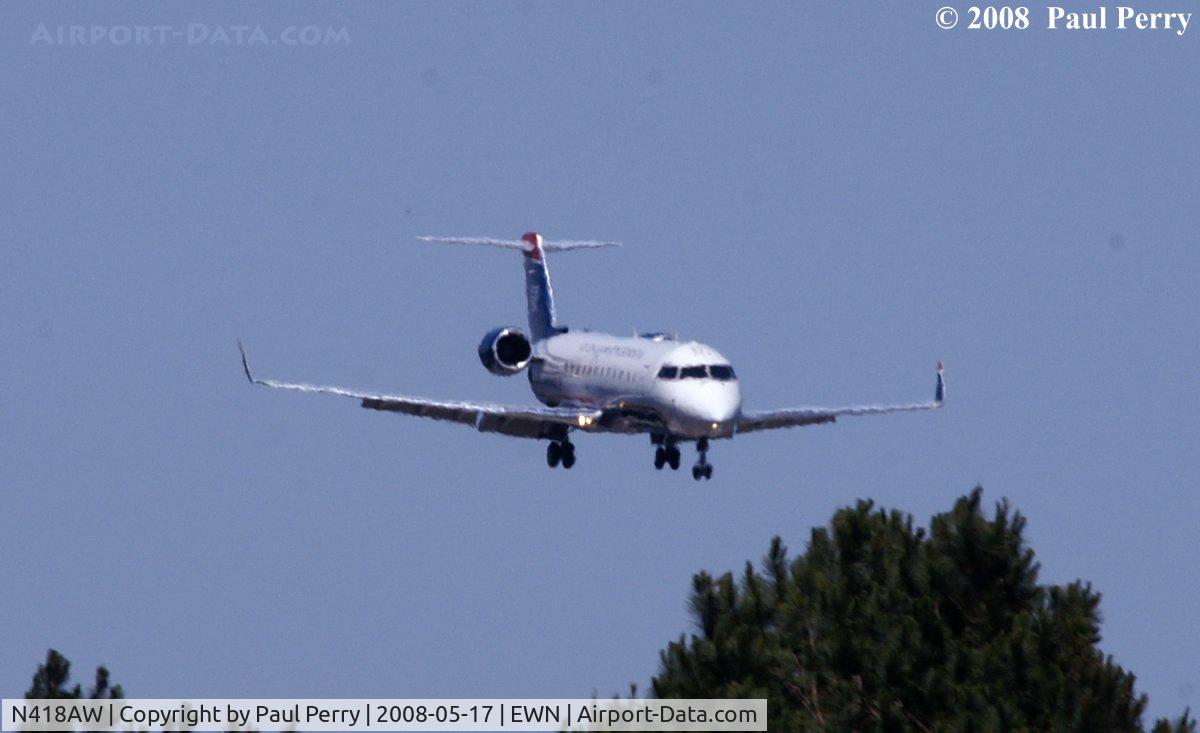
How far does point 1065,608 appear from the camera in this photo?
60.6m

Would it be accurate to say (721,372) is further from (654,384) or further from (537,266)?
(537,266)

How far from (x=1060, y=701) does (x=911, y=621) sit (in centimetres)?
526

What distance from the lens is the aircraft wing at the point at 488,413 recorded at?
87.5m

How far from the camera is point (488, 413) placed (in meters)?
88.8

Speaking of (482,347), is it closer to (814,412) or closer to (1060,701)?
(814,412)

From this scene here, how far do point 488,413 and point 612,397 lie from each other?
14.1 ft

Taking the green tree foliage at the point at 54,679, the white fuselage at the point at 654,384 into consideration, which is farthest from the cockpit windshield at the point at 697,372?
the green tree foliage at the point at 54,679

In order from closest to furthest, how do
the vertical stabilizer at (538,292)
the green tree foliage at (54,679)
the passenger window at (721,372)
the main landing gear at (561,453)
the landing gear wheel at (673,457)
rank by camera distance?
the green tree foliage at (54,679) < the passenger window at (721,372) < the landing gear wheel at (673,457) < the main landing gear at (561,453) < the vertical stabilizer at (538,292)

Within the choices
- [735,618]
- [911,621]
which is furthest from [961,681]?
[735,618]

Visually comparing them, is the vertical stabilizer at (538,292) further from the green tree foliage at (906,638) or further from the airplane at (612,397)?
the green tree foliage at (906,638)

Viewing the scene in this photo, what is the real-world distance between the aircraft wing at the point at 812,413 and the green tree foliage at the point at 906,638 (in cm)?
1951

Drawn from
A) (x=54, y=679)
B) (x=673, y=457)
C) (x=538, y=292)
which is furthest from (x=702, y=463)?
(x=54, y=679)

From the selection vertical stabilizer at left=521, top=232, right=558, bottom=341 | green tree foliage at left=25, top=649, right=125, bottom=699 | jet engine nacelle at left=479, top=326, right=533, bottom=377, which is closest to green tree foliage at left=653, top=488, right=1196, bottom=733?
green tree foliage at left=25, top=649, right=125, bottom=699

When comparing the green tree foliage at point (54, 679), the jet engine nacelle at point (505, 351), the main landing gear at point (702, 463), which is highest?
the jet engine nacelle at point (505, 351)
